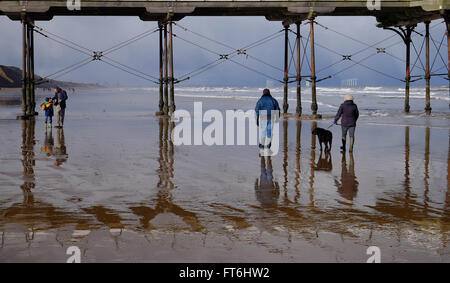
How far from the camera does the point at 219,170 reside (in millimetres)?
11461

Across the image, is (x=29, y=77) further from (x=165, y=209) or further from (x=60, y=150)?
(x=165, y=209)

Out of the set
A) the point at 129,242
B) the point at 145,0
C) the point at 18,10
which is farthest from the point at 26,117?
the point at 129,242

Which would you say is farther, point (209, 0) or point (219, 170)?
point (209, 0)

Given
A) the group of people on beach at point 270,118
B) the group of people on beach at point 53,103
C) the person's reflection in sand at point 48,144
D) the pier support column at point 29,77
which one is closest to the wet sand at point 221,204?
the person's reflection in sand at point 48,144

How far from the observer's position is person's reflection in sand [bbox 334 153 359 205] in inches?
344

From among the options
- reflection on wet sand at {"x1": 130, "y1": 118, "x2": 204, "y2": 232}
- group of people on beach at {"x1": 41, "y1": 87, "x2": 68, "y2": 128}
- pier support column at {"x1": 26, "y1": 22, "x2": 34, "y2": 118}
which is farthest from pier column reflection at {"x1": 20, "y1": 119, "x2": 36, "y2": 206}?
pier support column at {"x1": 26, "y1": 22, "x2": 34, "y2": 118}

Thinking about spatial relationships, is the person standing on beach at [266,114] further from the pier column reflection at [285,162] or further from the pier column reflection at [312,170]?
the pier column reflection at [312,170]

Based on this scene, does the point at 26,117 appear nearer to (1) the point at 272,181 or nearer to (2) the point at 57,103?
(2) the point at 57,103

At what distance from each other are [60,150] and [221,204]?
7822mm

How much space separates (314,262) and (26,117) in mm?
23324

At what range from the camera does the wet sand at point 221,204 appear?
19.2 feet

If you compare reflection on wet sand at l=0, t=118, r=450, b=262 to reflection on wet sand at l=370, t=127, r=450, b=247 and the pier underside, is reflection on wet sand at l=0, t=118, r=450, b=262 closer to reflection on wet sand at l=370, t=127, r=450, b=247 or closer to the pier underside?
reflection on wet sand at l=370, t=127, r=450, b=247

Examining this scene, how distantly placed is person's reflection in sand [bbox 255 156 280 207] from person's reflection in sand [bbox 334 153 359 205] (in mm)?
1073
